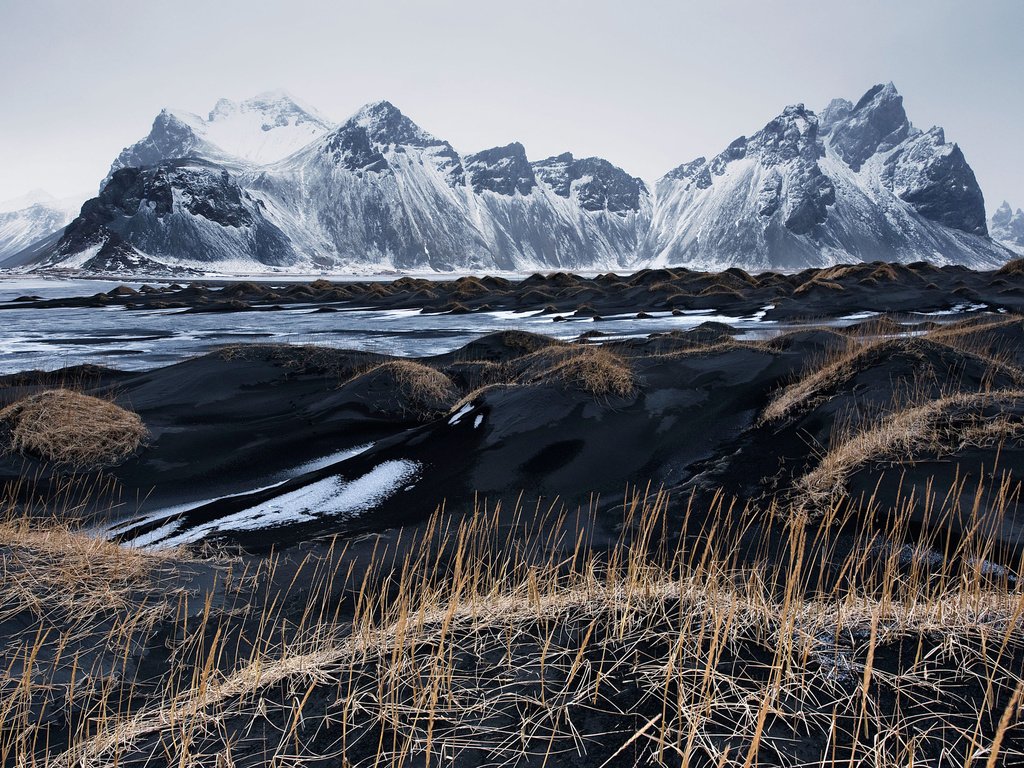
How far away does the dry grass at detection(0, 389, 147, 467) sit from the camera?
11.5 meters

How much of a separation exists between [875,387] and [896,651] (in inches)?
423

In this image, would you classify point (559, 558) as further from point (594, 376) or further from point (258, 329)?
point (258, 329)

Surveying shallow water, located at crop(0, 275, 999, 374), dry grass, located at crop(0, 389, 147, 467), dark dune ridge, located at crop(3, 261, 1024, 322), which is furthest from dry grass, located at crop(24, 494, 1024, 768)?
dark dune ridge, located at crop(3, 261, 1024, 322)

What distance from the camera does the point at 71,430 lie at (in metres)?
11.8

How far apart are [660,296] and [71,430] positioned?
49.6 meters

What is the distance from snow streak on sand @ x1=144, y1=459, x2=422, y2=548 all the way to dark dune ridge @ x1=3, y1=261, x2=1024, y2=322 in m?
35.4

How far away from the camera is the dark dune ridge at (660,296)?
145 ft

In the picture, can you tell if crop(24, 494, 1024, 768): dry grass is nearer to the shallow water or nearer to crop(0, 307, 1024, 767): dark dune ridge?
crop(0, 307, 1024, 767): dark dune ridge

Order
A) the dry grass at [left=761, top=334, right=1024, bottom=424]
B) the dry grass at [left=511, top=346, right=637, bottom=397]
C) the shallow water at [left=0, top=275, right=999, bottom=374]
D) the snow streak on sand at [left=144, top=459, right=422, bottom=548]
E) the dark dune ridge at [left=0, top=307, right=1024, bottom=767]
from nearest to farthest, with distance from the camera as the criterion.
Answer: the dark dune ridge at [left=0, top=307, right=1024, bottom=767]
the snow streak on sand at [left=144, top=459, right=422, bottom=548]
the dry grass at [left=761, top=334, right=1024, bottom=424]
the dry grass at [left=511, top=346, right=637, bottom=397]
the shallow water at [left=0, top=275, right=999, bottom=374]

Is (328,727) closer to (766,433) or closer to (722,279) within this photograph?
(766,433)

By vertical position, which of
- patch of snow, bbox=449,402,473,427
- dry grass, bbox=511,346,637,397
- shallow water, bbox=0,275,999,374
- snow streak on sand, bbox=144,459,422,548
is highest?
shallow water, bbox=0,275,999,374

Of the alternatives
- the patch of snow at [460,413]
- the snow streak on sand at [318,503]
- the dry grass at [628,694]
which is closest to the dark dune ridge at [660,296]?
the patch of snow at [460,413]

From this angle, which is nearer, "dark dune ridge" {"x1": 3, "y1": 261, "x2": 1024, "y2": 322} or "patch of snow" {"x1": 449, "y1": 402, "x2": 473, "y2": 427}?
"patch of snow" {"x1": 449, "y1": 402, "x2": 473, "y2": 427}

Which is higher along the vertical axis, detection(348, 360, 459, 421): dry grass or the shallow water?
the shallow water
